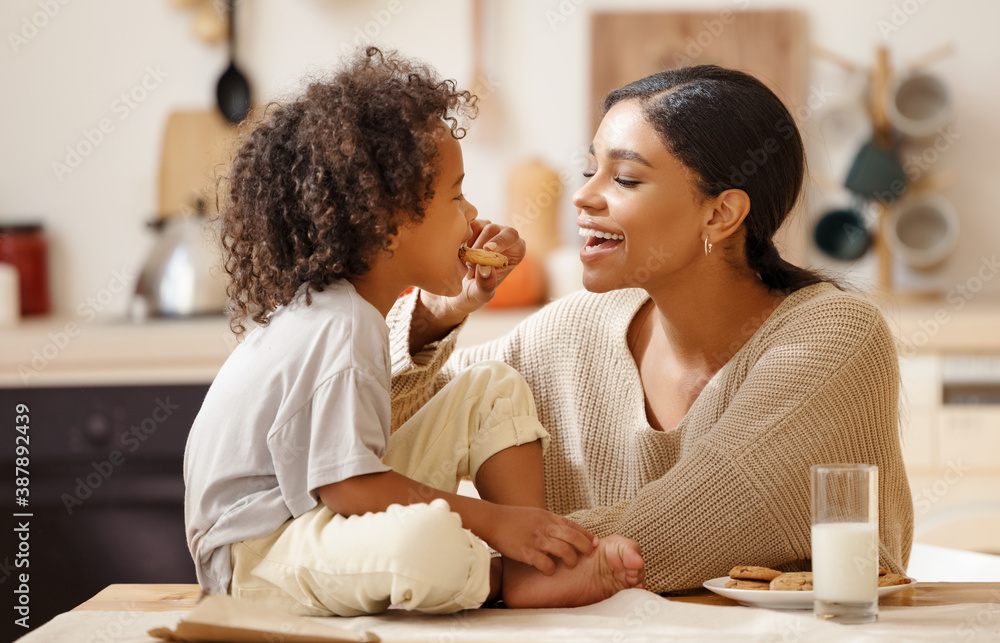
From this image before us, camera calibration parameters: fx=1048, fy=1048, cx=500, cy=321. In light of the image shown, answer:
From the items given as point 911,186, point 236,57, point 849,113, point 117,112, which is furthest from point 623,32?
point 117,112

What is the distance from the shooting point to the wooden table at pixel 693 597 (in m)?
1.01

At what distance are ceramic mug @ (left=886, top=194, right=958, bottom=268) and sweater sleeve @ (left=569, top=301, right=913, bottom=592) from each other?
1689 mm

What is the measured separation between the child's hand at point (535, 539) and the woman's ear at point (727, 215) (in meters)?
0.55

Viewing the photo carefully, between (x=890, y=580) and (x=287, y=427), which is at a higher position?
(x=287, y=427)

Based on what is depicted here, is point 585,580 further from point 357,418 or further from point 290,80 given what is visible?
point 290,80

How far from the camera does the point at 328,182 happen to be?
1.11m

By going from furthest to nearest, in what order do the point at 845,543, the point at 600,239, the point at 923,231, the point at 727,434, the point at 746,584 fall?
1. the point at 923,231
2. the point at 600,239
3. the point at 727,434
4. the point at 746,584
5. the point at 845,543

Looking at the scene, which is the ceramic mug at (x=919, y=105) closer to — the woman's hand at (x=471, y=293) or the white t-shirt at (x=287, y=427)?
the woman's hand at (x=471, y=293)

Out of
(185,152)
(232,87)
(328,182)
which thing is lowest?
(328,182)

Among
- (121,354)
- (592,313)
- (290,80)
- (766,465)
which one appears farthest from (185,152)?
(766,465)

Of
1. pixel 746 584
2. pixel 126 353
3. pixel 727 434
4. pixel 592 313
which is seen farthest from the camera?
pixel 126 353

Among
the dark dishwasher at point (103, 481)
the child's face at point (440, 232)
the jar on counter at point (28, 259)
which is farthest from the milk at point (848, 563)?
the jar on counter at point (28, 259)

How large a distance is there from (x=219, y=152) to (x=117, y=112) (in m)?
0.35

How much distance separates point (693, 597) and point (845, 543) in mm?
216
